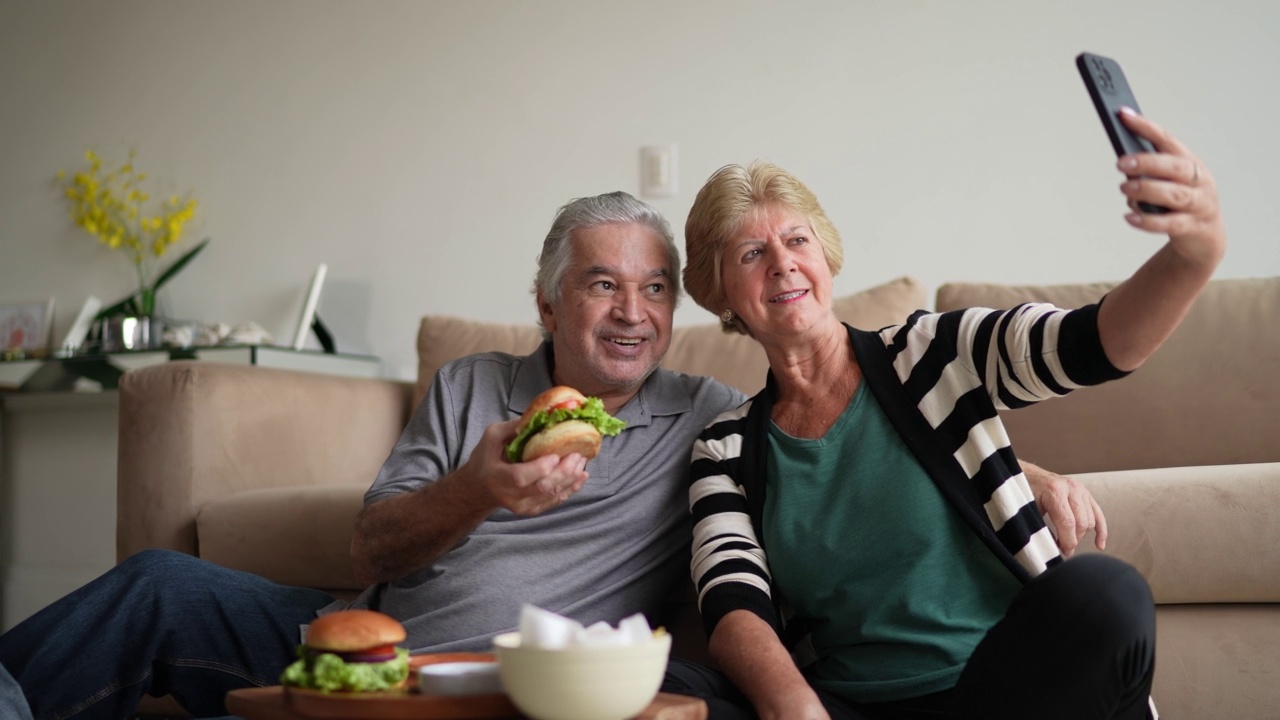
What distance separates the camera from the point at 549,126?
317 cm

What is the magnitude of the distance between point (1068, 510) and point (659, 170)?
1.91 meters

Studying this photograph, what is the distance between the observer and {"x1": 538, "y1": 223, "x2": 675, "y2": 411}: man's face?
1597 mm

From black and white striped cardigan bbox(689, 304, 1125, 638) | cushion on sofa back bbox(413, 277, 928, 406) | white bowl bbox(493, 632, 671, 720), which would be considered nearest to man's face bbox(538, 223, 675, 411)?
black and white striped cardigan bbox(689, 304, 1125, 638)

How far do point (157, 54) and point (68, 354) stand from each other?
3.56 feet

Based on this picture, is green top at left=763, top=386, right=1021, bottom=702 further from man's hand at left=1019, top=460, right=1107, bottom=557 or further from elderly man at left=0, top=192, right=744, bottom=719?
elderly man at left=0, top=192, right=744, bottom=719

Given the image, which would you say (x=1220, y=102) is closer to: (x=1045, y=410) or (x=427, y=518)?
(x=1045, y=410)

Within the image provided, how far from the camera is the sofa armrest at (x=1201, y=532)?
4.99 feet

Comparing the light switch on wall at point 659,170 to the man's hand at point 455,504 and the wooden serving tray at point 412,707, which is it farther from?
the wooden serving tray at point 412,707

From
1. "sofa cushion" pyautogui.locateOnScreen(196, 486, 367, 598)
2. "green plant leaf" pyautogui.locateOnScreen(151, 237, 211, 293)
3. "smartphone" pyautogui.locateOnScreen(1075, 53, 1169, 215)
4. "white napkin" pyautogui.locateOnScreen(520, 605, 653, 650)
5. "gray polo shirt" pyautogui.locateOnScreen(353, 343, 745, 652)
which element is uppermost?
"smartphone" pyautogui.locateOnScreen(1075, 53, 1169, 215)

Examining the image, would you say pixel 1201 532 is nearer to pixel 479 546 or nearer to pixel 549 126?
pixel 479 546

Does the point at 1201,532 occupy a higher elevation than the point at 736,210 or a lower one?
lower

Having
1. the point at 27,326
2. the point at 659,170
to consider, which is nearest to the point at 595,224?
the point at 659,170

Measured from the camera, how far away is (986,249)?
8.70 feet

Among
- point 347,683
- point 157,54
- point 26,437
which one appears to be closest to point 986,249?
point 347,683
